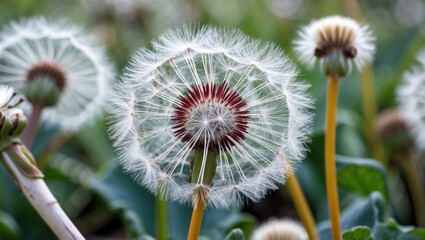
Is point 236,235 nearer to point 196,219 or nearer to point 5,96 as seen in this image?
point 196,219

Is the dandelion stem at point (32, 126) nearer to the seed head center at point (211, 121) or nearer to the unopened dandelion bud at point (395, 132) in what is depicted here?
the seed head center at point (211, 121)

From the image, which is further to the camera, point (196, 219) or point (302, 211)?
point (302, 211)

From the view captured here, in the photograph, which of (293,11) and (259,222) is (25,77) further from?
(293,11)

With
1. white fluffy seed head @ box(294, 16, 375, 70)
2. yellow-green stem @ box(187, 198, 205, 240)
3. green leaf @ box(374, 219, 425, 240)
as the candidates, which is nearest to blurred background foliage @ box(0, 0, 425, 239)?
green leaf @ box(374, 219, 425, 240)

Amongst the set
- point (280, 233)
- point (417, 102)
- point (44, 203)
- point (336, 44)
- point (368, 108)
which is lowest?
point (44, 203)

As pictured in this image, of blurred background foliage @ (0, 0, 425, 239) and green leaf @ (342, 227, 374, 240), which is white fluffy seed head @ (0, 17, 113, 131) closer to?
blurred background foliage @ (0, 0, 425, 239)

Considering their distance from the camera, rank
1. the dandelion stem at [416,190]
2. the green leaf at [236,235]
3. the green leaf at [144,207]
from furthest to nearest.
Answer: the dandelion stem at [416,190] < the green leaf at [144,207] < the green leaf at [236,235]

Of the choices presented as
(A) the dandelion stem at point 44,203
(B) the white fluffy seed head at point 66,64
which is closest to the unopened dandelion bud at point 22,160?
(A) the dandelion stem at point 44,203

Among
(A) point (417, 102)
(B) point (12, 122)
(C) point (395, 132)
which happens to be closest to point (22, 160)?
(B) point (12, 122)
